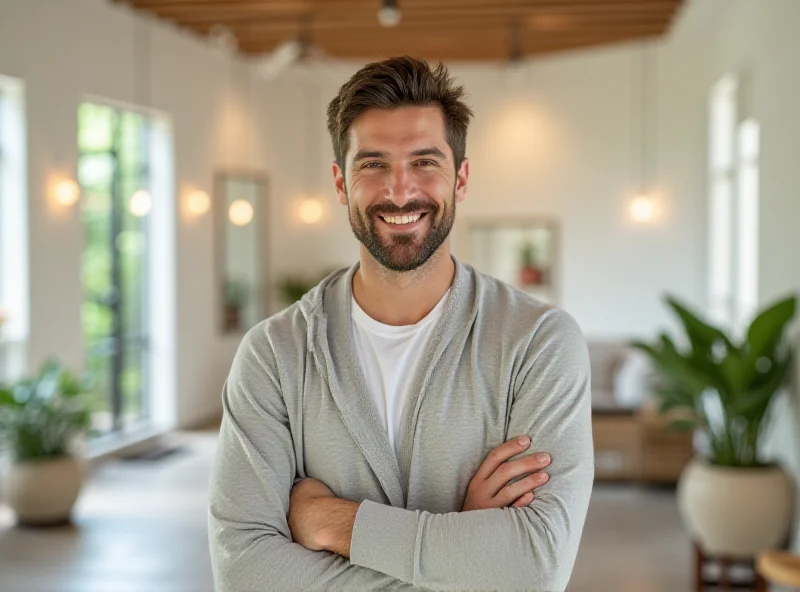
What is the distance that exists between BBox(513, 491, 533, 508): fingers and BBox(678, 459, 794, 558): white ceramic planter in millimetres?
3998

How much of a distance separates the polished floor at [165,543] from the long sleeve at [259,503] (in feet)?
11.0

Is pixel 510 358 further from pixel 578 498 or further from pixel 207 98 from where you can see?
pixel 207 98

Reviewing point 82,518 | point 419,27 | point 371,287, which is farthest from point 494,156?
point 371,287

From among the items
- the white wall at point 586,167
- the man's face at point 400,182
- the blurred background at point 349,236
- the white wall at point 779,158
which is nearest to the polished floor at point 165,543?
the blurred background at point 349,236

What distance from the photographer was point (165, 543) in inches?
223

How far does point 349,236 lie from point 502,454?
10120 mm

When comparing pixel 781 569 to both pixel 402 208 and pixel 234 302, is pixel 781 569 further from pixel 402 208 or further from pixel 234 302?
pixel 234 302

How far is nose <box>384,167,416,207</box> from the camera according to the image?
1654 mm

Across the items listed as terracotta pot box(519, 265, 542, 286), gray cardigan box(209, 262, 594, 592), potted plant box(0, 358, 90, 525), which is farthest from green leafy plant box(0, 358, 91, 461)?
terracotta pot box(519, 265, 542, 286)

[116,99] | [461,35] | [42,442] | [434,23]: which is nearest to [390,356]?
[42,442]

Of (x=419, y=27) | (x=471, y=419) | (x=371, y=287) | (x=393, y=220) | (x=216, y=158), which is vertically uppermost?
(x=419, y=27)

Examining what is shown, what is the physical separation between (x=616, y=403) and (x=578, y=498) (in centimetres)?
628

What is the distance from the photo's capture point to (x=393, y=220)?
167 centimetres

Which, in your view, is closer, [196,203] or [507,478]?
[507,478]
